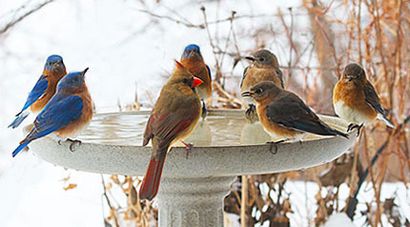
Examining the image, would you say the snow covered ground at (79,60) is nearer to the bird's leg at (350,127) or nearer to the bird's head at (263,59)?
the bird's head at (263,59)

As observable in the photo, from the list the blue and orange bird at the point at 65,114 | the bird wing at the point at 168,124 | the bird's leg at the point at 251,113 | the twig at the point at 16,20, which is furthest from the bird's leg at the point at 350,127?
the twig at the point at 16,20

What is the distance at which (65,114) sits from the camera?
3.90 feet

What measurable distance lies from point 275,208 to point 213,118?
2.65 ft

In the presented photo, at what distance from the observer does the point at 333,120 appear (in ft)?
4.99

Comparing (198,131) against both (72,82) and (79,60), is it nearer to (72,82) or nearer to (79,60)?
(72,82)

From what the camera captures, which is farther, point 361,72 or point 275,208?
point 275,208

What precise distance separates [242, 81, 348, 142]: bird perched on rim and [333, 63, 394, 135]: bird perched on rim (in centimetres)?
17

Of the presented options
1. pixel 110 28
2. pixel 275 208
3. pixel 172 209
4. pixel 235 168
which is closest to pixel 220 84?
pixel 275 208

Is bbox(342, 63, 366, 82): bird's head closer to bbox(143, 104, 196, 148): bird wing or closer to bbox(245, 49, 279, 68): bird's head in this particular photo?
bbox(245, 49, 279, 68): bird's head

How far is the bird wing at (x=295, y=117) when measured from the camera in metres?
1.17

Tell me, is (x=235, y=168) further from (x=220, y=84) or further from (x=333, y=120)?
(x=220, y=84)

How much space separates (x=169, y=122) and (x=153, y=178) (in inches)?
4.0

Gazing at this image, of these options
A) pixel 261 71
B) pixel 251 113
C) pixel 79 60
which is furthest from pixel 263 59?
pixel 79 60

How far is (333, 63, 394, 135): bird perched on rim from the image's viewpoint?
4.47 ft
